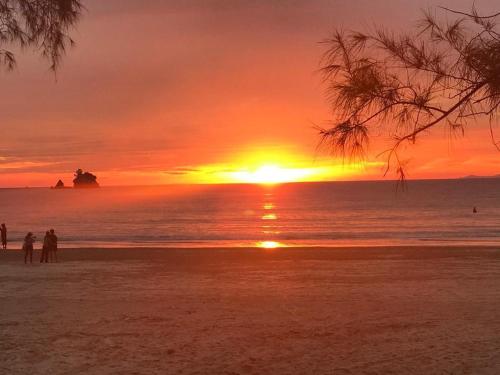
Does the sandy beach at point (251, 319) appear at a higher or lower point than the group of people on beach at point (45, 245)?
lower

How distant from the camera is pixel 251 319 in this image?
36.7ft

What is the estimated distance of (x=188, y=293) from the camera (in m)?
14.2

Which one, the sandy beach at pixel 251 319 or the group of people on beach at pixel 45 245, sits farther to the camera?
the group of people on beach at pixel 45 245

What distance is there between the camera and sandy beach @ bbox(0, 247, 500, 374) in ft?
27.7

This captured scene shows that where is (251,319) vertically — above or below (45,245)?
below

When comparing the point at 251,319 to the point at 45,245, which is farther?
the point at 45,245

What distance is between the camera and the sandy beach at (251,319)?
8.45m

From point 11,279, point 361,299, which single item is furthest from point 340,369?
point 11,279

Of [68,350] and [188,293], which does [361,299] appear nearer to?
[188,293]

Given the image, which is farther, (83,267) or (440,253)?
(440,253)

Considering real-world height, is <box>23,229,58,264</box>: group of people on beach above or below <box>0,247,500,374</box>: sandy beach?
above

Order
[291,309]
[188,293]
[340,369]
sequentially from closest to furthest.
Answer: [340,369] → [291,309] → [188,293]

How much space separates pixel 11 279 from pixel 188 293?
5770mm

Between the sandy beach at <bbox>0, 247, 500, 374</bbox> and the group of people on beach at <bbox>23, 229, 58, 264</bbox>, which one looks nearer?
the sandy beach at <bbox>0, 247, 500, 374</bbox>
